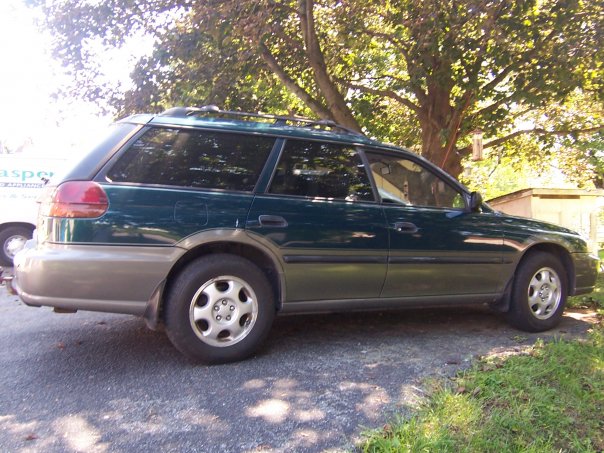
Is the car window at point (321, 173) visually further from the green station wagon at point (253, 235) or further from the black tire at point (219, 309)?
the black tire at point (219, 309)

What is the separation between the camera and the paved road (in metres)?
2.77

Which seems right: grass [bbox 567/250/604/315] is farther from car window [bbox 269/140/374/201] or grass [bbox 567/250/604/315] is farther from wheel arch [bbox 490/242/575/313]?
car window [bbox 269/140/374/201]

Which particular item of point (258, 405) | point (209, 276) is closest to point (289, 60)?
point (209, 276)

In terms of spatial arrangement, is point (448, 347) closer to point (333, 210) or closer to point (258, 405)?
point (333, 210)

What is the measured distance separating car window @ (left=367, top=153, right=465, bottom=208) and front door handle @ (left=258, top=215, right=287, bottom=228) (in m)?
0.97

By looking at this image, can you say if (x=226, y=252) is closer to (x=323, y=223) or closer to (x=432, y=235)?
(x=323, y=223)

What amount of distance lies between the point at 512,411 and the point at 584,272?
2838mm

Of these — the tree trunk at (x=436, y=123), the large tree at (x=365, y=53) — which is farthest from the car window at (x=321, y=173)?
the tree trunk at (x=436, y=123)

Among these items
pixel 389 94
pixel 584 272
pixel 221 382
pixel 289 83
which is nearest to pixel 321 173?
pixel 221 382

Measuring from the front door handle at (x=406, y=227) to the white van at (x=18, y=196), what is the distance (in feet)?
23.2

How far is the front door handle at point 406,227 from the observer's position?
4.36 metres

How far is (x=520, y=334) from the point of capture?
15.9 feet

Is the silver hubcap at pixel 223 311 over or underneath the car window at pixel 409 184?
underneath

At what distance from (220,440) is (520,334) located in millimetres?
3219
